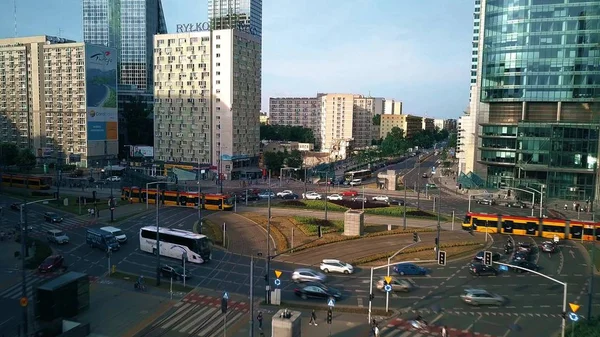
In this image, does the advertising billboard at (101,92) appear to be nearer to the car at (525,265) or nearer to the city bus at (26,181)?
the city bus at (26,181)

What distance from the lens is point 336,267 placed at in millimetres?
40156

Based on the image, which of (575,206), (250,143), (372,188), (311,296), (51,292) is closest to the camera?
(51,292)

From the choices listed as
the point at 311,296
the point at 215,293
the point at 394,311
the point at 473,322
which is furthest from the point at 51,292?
the point at 473,322

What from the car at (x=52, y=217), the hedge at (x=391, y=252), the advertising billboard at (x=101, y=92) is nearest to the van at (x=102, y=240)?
the car at (x=52, y=217)

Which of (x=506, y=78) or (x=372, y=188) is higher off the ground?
(x=506, y=78)

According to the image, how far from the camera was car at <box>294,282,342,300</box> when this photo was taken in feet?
112

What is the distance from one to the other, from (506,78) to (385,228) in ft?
168

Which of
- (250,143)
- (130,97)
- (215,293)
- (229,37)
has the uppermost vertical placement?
(229,37)

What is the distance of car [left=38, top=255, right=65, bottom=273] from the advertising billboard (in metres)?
89.4

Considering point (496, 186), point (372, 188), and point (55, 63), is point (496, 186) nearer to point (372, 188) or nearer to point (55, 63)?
point (372, 188)

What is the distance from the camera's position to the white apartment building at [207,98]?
110188 millimetres

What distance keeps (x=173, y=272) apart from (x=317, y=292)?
39.7ft

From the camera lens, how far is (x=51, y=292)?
28750 millimetres

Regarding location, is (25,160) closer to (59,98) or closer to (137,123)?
(59,98)
